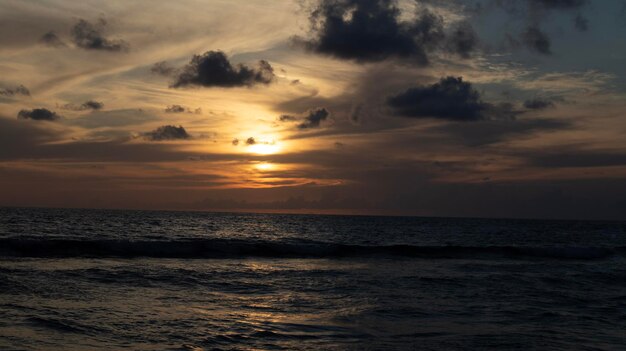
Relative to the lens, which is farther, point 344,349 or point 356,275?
point 356,275

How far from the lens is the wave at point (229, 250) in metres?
42.9

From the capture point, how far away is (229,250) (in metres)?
49.4

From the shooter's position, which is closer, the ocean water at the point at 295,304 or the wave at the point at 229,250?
the ocean water at the point at 295,304

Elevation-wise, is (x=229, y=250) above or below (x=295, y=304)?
below

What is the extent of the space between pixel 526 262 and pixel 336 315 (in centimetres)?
3104

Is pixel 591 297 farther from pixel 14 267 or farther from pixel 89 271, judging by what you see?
pixel 14 267

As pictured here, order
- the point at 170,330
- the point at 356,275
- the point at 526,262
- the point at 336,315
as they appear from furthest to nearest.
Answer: the point at 526,262, the point at 356,275, the point at 336,315, the point at 170,330

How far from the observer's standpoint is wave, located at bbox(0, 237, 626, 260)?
141ft

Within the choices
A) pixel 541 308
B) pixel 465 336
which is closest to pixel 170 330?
pixel 465 336

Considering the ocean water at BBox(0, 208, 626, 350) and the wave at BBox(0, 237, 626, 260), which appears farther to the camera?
the wave at BBox(0, 237, 626, 260)

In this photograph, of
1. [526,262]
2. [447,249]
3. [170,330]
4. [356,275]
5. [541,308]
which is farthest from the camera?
[447,249]

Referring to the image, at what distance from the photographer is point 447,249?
57531 millimetres

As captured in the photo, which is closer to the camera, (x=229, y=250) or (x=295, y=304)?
(x=295, y=304)

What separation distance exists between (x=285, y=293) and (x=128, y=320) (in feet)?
29.4
